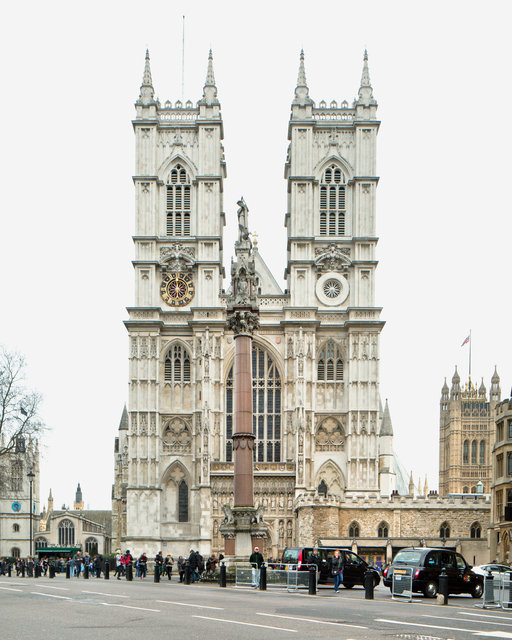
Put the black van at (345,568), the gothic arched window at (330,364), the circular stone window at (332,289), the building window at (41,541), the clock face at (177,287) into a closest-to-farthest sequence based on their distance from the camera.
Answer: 1. the black van at (345,568)
2. the gothic arched window at (330,364)
3. the circular stone window at (332,289)
4. the clock face at (177,287)
5. the building window at (41,541)

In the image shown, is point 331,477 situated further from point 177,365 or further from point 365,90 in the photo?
point 365,90

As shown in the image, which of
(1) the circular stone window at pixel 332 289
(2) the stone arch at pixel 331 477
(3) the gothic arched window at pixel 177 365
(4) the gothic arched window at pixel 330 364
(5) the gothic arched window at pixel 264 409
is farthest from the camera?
(1) the circular stone window at pixel 332 289

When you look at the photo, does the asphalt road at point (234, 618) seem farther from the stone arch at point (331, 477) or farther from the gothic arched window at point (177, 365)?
the gothic arched window at point (177, 365)

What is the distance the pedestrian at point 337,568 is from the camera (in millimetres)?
32156

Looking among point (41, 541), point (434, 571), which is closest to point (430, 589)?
point (434, 571)

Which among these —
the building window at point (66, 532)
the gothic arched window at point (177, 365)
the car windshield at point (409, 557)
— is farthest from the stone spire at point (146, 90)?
the building window at point (66, 532)

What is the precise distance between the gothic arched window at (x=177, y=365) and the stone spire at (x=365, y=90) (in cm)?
2147

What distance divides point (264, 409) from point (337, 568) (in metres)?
36.7

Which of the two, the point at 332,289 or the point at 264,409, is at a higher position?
the point at 332,289

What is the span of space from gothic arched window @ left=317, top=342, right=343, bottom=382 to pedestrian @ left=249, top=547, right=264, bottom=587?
3321 centimetres

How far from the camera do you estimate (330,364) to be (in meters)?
69.8

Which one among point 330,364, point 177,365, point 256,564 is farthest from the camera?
point 177,365

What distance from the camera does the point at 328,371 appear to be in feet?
229

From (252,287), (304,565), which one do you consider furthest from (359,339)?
(304,565)
